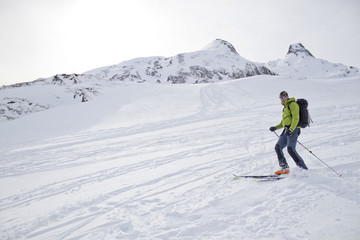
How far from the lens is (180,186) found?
5.40 metres

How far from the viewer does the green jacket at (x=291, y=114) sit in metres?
5.20

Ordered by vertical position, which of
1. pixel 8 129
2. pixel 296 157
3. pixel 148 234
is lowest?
pixel 148 234

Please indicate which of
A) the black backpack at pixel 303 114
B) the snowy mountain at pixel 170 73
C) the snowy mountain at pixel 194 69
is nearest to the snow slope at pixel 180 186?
the black backpack at pixel 303 114

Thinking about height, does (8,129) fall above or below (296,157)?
above

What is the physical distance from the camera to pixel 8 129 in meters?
16.6

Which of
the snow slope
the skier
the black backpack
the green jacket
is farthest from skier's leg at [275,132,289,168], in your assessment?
the black backpack

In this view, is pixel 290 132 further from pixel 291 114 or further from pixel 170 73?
pixel 170 73

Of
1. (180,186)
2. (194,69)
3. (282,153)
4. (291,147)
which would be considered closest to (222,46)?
(194,69)

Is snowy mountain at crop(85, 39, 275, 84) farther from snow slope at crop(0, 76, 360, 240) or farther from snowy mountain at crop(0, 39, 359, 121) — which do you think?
snow slope at crop(0, 76, 360, 240)

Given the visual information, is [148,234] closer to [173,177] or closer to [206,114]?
[173,177]

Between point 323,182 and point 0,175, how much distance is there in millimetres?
10465

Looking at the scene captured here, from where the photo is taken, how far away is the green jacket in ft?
17.1

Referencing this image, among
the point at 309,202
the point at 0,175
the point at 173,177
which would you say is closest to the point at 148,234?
the point at 173,177

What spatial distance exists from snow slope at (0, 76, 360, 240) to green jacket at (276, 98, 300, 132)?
1339mm
